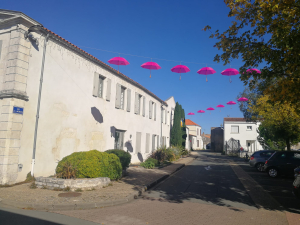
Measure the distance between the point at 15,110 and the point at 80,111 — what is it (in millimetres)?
3653

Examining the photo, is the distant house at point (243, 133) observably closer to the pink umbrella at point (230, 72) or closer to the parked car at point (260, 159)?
the parked car at point (260, 159)

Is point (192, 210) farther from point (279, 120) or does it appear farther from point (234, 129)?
point (234, 129)

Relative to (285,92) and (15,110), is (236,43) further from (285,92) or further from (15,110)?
(15,110)

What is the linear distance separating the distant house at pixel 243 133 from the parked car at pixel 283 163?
1047 inches

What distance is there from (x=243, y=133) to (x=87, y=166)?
120ft

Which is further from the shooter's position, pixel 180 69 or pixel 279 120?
pixel 279 120

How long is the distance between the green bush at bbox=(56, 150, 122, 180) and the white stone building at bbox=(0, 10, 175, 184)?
5.00 feet

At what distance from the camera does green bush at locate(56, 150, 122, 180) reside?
8.58m

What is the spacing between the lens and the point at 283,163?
503 inches

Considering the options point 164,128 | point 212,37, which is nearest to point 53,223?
point 212,37

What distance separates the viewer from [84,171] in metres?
8.63

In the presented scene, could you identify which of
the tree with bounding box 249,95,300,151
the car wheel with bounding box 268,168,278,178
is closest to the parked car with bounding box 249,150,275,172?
the tree with bounding box 249,95,300,151

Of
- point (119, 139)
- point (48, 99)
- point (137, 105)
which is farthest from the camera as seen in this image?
point (137, 105)

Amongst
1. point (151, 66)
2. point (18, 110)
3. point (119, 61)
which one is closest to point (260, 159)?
point (151, 66)
